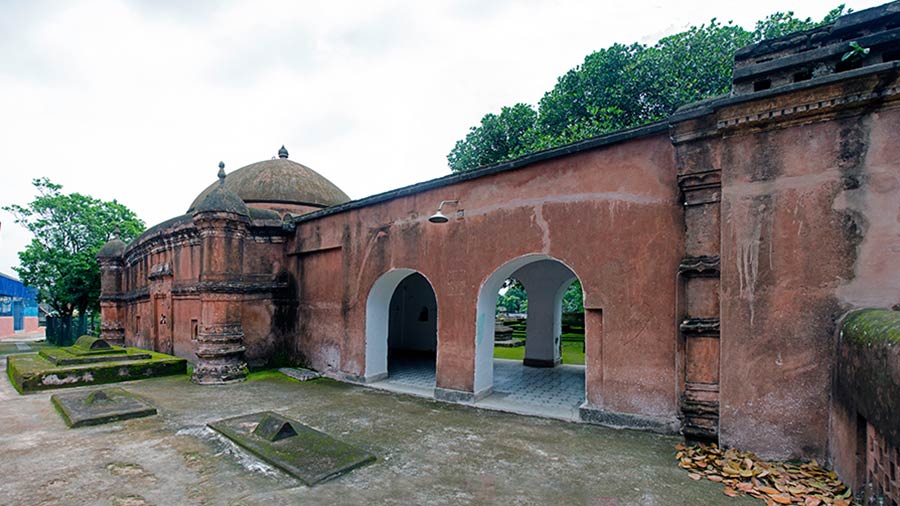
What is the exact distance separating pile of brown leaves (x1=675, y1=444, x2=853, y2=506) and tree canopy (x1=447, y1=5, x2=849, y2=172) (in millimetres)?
10847

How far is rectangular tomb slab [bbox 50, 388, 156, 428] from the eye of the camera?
6.78 m

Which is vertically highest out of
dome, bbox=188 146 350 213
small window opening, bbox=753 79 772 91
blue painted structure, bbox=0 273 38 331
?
dome, bbox=188 146 350 213

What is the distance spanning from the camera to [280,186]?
1544 centimetres

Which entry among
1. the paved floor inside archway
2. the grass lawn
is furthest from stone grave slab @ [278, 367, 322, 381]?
the grass lawn

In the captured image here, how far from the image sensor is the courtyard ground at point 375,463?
4328 millimetres

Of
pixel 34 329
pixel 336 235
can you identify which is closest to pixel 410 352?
pixel 336 235

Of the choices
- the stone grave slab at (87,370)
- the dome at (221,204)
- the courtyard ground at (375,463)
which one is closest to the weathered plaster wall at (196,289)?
the dome at (221,204)

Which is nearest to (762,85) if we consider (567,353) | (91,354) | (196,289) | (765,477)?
(765,477)

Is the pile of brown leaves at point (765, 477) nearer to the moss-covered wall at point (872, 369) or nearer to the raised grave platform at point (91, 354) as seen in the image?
the moss-covered wall at point (872, 369)

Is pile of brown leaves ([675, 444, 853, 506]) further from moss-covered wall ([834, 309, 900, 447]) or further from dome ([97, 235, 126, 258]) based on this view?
dome ([97, 235, 126, 258])

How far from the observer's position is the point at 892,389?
314 cm

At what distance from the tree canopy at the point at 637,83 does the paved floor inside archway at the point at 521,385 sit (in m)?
7.20

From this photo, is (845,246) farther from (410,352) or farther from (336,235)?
(410,352)

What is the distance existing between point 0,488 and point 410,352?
1199cm
